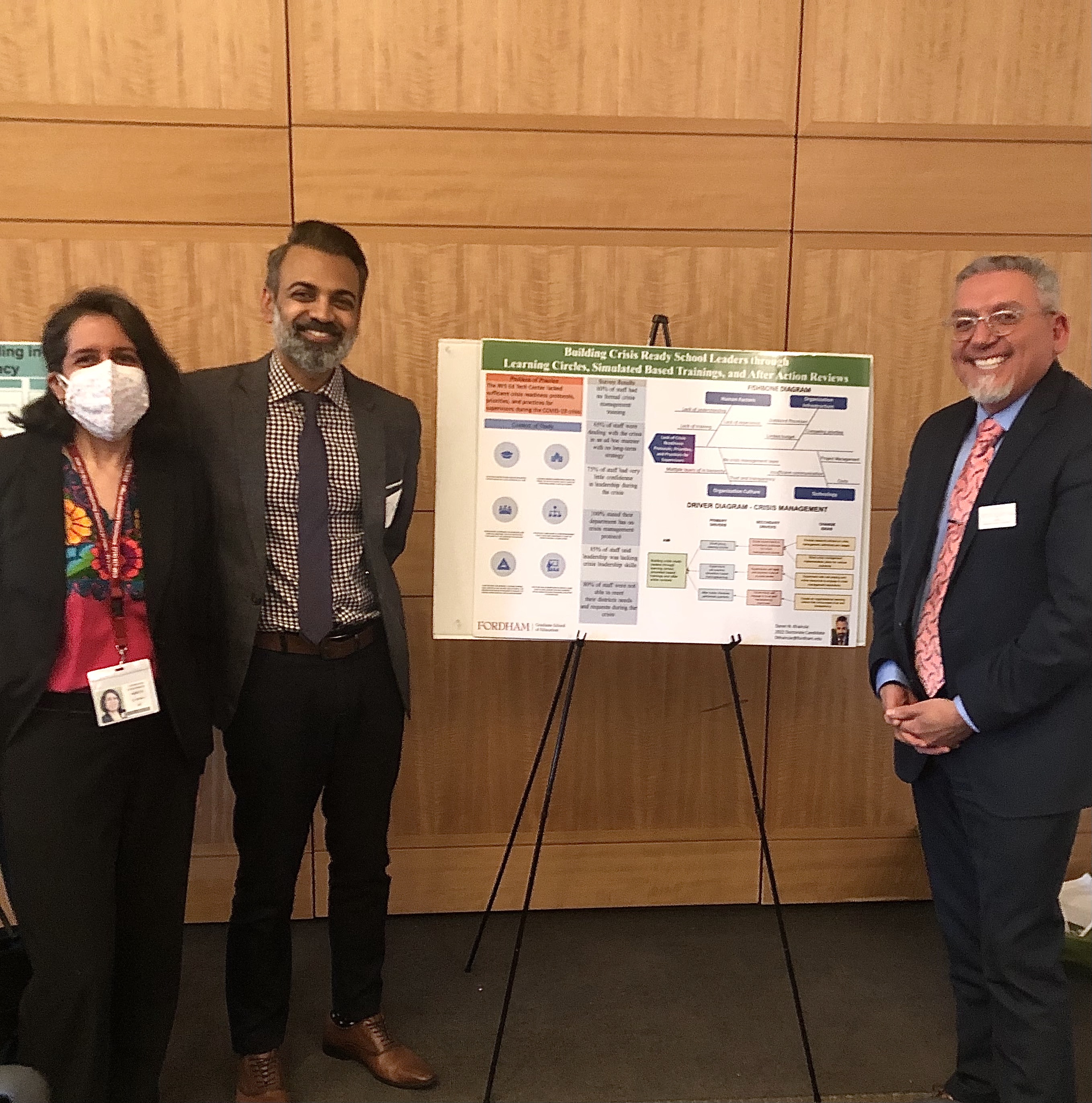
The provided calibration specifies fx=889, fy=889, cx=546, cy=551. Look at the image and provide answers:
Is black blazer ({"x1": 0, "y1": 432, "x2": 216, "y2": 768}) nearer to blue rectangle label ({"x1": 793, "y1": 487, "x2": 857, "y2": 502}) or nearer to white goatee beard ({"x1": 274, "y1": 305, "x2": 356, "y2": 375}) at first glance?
white goatee beard ({"x1": 274, "y1": 305, "x2": 356, "y2": 375})

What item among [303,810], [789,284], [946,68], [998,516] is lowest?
[303,810]

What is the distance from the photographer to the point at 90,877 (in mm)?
1702

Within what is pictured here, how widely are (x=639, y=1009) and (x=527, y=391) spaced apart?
68.5 inches

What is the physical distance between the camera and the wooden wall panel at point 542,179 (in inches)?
108

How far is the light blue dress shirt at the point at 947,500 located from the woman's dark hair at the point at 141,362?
1.65 meters

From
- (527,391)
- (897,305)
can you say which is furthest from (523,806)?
(897,305)

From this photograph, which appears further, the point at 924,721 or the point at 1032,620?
the point at 924,721

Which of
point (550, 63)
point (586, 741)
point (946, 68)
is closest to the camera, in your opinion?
point (550, 63)

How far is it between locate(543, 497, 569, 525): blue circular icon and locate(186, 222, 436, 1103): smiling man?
37 centimetres

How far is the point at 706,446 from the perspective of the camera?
2.28 meters

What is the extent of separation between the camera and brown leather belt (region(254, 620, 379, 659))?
6.44 feet

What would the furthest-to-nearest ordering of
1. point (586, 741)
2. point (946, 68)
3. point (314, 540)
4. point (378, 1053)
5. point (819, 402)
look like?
1. point (586, 741)
2. point (946, 68)
3. point (819, 402)
4. point (378, 1053)
5. point (314, 540)

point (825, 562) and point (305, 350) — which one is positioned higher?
point (305, 350)

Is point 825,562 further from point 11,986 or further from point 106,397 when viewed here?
point 11,986
